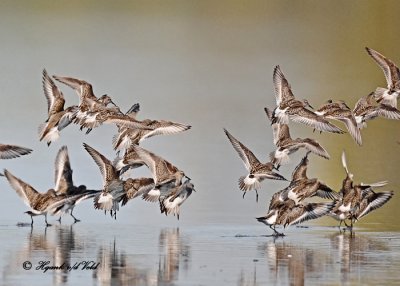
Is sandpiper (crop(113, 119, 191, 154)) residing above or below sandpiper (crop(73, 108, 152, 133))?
below

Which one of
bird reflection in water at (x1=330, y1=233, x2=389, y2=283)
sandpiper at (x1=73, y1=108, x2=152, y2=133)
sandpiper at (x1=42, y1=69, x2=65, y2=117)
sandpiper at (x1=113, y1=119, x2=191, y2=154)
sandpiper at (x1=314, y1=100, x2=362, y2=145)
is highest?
sandpiper at (x1=42, y1=69, x2=65, y2=117)

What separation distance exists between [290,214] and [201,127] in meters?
7.25

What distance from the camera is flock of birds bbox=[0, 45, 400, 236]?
48.2ft

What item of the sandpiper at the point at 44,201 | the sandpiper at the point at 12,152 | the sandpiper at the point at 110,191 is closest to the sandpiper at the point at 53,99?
the sandpiper at the point at 12,152

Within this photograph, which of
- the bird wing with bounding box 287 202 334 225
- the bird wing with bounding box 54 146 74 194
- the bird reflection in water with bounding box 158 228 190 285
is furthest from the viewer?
the bird wing with bounding box 54 146 74 194

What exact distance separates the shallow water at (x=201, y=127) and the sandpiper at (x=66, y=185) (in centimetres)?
31

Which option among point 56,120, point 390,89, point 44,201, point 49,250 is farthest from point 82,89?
point 49,250

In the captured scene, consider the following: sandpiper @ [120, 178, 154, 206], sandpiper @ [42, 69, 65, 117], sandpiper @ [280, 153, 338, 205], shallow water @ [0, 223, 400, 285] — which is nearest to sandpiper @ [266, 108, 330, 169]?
sandpiper @ [280, 153, 338, 205]

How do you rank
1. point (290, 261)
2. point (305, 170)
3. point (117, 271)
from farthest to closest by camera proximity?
point (305, 170), point (290, 261), point (117, 271)

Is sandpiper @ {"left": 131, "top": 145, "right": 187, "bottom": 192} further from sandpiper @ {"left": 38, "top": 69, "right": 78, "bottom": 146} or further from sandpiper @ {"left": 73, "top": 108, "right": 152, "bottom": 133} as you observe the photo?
sandpiper @ {"left": 38, "top": 69, "right": 78, "bottom": 146}

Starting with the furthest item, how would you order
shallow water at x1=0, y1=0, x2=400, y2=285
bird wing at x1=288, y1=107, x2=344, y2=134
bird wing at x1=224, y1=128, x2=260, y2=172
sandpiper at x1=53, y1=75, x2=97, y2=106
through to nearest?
sandpiper at x1=53, y1=75, x2=97, y2=106 → bird wing at x1=288, y1=107, x2=344, y2=134 → bird wing at x1=224, y1=128, x2=260, y2=172 → shallow water at x1=0, y1=0, x2=400, y2=285

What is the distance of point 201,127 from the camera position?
21.7 metres

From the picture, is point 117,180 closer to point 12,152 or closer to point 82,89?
point 12,152

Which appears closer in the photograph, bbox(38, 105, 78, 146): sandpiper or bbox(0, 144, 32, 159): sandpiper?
bbox(0, 144, 32, 159): sandpiper
